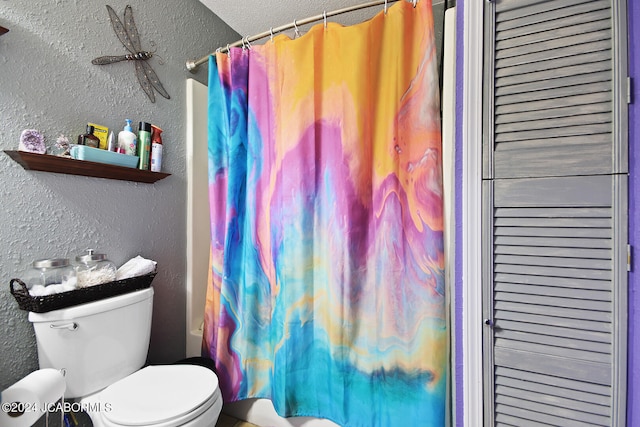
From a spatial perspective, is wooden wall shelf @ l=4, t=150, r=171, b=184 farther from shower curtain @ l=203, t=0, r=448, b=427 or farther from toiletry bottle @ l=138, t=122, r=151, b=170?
shower curtain @ l=203, t=0, r=448, b=427

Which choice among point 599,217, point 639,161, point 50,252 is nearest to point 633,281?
point 599,217

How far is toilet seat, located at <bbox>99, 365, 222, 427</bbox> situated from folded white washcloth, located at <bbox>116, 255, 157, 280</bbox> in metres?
0.40

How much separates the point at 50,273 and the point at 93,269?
0.13 meters

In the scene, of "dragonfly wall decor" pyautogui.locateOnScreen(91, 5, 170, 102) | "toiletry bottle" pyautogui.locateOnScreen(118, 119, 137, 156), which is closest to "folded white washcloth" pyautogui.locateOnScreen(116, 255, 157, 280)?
"toiletry bottle" pyautogui.locateOnScreen(118, 119, 137, 156)

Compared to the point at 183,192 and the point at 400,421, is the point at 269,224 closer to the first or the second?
the point at 183,192

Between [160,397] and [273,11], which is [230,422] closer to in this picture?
[160,397]

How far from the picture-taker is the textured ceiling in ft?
5.11

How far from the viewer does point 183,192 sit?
162cm

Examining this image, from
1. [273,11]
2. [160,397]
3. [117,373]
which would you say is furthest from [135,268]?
[273,11]

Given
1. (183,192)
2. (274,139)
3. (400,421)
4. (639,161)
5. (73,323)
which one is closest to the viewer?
(639,161)

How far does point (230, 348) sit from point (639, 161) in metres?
1.77

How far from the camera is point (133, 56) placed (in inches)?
52.4

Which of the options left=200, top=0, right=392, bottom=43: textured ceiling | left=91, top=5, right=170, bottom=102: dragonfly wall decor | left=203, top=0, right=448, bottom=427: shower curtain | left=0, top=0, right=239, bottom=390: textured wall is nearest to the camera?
left=0, top=0, right=239, bottom=390: textured wall

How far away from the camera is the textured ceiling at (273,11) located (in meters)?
1.56
